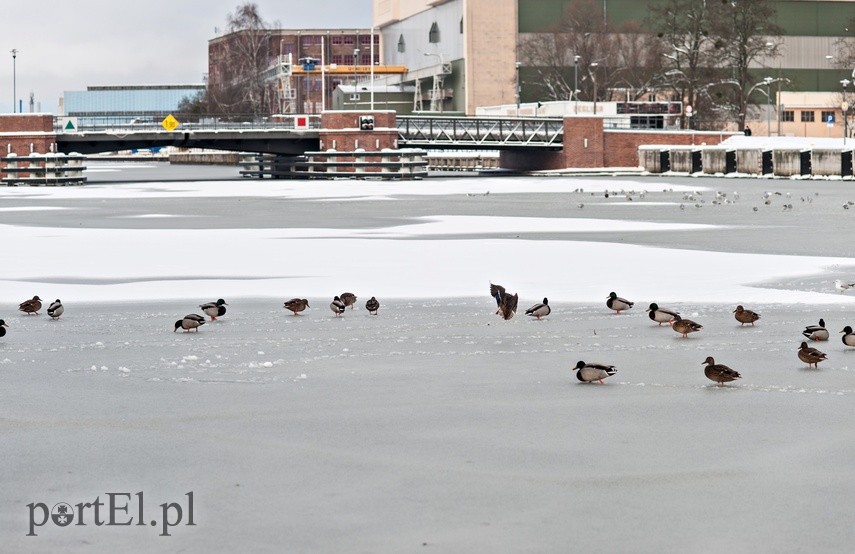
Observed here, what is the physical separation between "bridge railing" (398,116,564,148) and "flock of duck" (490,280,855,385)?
80.7 meters

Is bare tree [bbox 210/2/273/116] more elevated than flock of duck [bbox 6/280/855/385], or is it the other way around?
bare tree [bbox 210/2/273/116]

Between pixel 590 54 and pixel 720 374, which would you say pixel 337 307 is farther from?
pixel 590 54

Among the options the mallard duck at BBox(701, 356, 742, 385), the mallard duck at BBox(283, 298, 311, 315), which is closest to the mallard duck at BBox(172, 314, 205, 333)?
the mallard duck at BBox(283, 298, 311, 315)

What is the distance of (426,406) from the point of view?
12.4 m

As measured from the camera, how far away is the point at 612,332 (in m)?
17.1

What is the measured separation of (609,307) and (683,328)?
8.44 ft

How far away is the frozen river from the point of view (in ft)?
27.7

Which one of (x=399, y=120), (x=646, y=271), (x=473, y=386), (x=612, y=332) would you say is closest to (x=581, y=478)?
(x=473, y=386)

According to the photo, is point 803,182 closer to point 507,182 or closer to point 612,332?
point 507,182

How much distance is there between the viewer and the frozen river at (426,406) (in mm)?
8445

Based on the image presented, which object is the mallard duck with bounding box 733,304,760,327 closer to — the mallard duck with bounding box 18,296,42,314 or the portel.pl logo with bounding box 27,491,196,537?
the mallard duck with bounding box 18,296,42,314

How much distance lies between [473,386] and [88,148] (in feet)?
273

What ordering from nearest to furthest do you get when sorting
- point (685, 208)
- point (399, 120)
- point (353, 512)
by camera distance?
point (353, 512), point (685, 208), point (399, 120)

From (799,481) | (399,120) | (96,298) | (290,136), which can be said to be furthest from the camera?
(399,120)
